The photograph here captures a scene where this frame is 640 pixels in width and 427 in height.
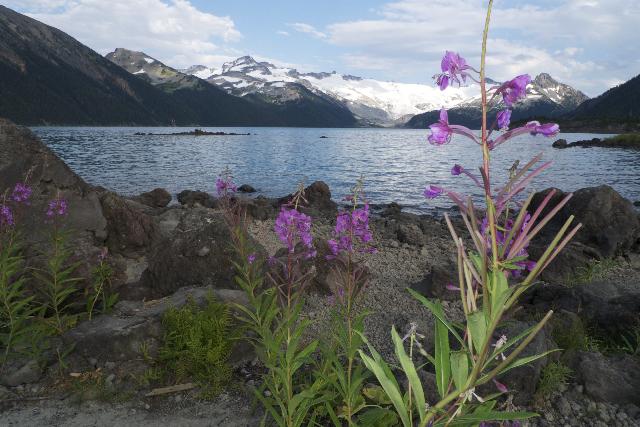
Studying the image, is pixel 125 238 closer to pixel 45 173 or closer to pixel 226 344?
pixel 45 173

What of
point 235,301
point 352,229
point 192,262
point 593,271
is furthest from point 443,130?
point 593,271

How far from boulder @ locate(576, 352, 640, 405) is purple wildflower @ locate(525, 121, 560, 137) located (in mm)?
4560

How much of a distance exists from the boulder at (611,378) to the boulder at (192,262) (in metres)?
5.28

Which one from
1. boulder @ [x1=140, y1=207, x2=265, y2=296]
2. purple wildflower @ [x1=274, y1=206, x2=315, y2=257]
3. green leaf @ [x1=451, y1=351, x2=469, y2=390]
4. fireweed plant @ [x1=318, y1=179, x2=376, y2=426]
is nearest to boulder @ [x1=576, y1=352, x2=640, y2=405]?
fireweed plant @ [x1=318, y1=179, x2=376, y2=426]

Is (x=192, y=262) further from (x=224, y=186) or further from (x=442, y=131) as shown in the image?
(x=442, y=131)

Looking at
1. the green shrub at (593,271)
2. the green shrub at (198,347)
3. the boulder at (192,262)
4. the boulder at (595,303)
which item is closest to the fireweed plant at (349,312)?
the green shrub at (198,347)

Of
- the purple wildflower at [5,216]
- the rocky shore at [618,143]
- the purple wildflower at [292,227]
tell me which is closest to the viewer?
the purple wildflower at [292,227]

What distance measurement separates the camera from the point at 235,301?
254 inches

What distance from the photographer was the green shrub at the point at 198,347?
17.9ft

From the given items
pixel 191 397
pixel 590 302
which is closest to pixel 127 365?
pixel 191 397

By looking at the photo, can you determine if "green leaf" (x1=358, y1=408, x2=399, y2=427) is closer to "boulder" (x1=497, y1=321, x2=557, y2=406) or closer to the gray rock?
"boulder" (x1=497, y1=321, x2=557, y2=406)

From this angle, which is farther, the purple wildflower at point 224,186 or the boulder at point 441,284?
the boulder at point 441,284

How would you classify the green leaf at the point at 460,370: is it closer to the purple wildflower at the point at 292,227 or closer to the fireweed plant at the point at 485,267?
the fireweed plant at the point at 485,267

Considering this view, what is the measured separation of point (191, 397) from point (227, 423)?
0.70 meters
